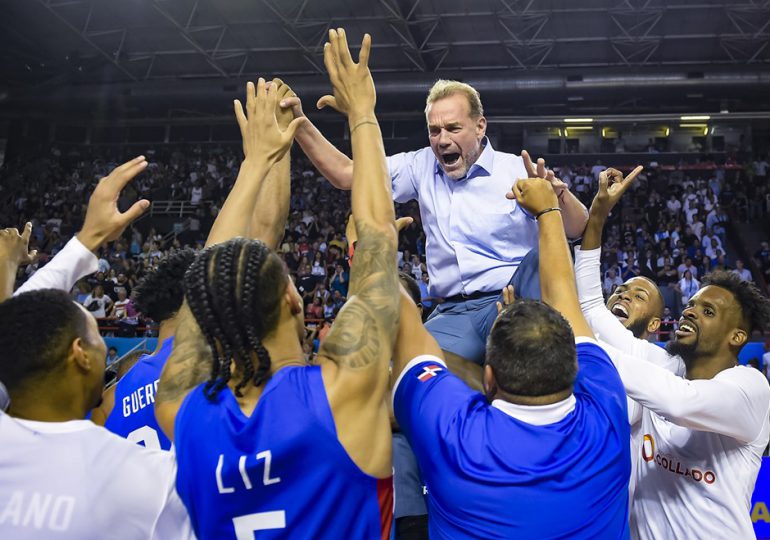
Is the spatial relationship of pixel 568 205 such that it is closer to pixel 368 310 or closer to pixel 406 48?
pixel 368 310

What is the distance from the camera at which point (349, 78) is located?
2.29m

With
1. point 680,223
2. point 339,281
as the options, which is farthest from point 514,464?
point 680,223

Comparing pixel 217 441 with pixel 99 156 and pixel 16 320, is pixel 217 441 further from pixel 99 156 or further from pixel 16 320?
pixel 99 156

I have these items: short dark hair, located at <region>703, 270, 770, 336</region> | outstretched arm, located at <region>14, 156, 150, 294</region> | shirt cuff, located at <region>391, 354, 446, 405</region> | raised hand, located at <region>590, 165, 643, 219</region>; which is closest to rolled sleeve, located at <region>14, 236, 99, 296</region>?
outstretched arm, located at <region>14, 156, 150, 294</region>

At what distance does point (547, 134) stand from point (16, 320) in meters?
22.7

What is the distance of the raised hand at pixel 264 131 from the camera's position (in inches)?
92.5

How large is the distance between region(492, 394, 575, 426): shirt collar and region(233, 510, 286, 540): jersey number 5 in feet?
2.30

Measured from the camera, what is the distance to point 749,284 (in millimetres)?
3398

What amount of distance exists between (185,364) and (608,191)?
1.92 meters

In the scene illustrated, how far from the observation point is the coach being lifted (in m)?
3.21

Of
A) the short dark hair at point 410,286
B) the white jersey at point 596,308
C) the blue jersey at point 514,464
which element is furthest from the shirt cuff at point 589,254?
the blue jersey at point 514,464

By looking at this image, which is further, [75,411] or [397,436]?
[397,436]

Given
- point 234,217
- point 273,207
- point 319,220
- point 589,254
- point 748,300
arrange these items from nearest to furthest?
1. point 234,217
2. point 273,207
3. point 589,254
4. point 748,300
5. point 319,220

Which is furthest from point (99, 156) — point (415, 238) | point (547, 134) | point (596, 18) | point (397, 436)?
point (397, 436)
